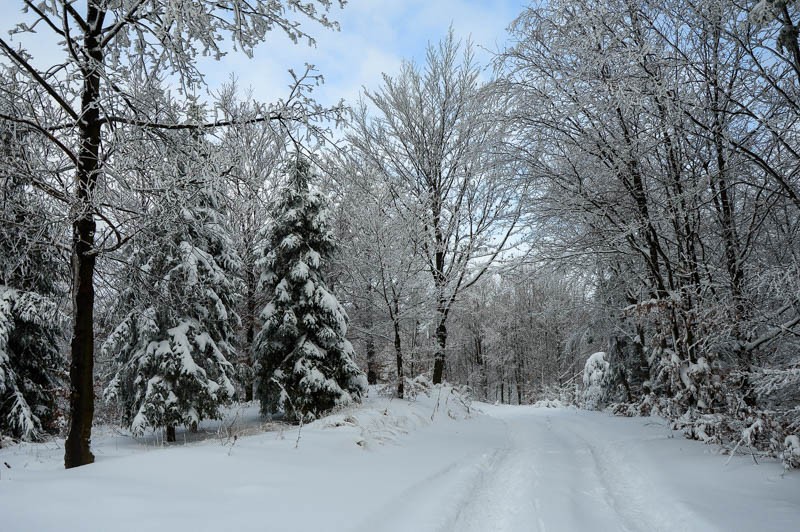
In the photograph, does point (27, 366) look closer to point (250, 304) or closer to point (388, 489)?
point (250, 304)

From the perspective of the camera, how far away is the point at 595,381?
1688cm

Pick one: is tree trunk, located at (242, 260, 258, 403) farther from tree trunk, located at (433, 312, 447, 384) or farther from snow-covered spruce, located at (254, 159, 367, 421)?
tree trunk, located at (433, 312, 447, 384)

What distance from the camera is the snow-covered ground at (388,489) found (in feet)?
10.6

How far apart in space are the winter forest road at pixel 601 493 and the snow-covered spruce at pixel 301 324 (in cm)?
640

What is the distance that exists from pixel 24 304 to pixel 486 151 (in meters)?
11.0

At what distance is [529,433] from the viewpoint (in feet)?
31.9

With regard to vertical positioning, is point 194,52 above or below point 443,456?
above

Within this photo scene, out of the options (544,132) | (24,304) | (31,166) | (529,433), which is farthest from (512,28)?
(24,304)

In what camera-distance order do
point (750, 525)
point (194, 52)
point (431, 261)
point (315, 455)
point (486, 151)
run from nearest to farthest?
point (750, 525)
point (194, 52)
point (315, 455)
point (486, 151)
point (431, 261)

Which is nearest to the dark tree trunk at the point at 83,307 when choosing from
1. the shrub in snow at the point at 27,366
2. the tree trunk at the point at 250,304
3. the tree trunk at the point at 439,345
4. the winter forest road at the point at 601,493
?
the winter forest road at the point at 601,493

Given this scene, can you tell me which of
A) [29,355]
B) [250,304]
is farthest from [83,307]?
[250,304]

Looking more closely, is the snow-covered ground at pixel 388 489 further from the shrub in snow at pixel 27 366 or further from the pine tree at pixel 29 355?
the shrub in snow at pixel 27 366

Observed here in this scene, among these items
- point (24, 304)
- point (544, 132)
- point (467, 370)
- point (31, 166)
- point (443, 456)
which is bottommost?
point (467, 370)

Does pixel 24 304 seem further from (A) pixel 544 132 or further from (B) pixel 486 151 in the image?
(A) pixel 544 132
